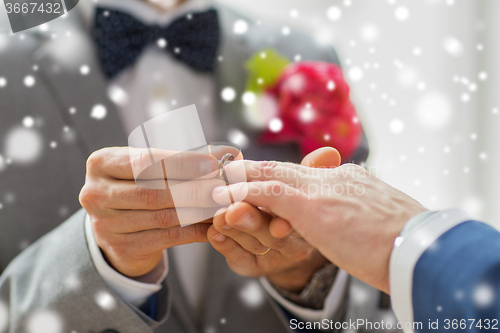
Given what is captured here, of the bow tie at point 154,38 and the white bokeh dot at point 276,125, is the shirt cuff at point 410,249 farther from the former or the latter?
the bow tie at point 154,38

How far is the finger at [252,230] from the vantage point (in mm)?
468

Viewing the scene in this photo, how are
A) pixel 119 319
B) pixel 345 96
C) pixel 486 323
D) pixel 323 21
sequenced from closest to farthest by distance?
1. pixel 486 323
2. pixel 119 319
3. pixel 345 96
4. pixel 323 21

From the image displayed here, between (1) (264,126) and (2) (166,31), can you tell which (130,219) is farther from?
(2) (166,31)

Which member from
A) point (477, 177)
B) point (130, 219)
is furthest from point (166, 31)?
point (477, 177)

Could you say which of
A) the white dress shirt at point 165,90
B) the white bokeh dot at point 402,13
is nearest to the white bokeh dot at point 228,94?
the white dress shirt at point 165,90

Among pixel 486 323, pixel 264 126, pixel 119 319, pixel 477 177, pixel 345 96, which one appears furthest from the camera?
pixel 477 177

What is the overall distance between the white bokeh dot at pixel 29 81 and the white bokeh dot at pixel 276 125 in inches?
26.7

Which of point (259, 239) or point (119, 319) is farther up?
point (259, 239)

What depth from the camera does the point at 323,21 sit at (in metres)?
1.23

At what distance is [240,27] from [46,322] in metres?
0.99

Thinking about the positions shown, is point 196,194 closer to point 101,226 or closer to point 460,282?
point 101,226

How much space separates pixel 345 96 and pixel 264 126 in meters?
0.25

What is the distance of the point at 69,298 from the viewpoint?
1.98 ft

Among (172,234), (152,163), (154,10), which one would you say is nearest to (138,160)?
(152,163)
